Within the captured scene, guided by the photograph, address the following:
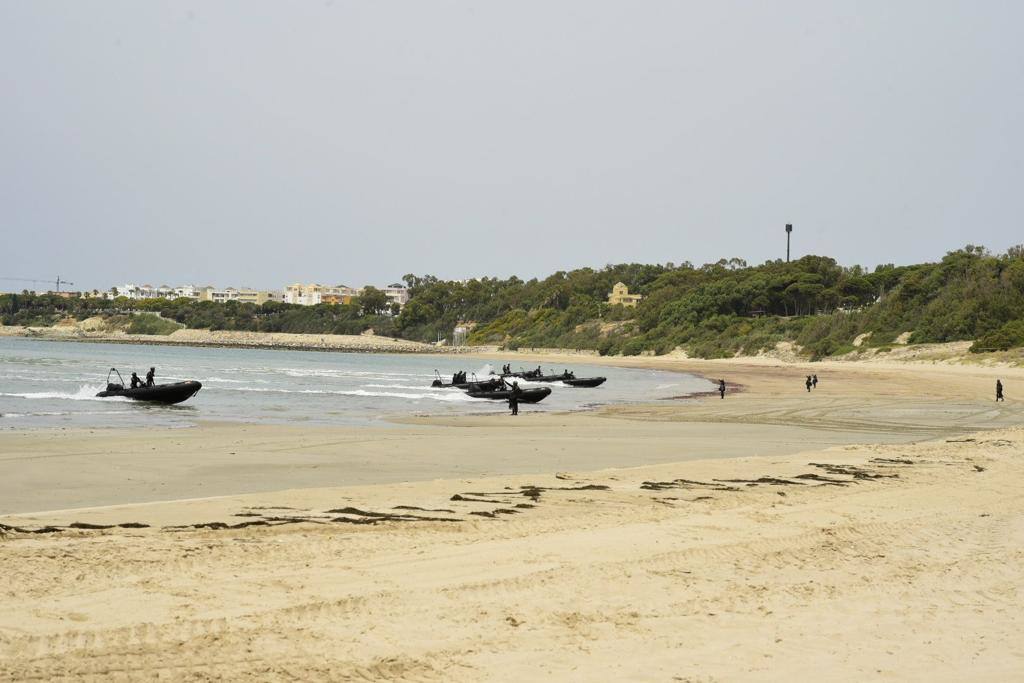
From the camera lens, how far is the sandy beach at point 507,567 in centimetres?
541

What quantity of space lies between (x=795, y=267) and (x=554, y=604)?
111750mm

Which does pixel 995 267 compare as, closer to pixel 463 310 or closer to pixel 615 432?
pixel 615 432

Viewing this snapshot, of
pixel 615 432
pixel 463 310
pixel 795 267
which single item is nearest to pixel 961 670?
pixel 615 432

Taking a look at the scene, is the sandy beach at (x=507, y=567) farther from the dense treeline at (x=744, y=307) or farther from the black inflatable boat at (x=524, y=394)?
the dense treeline at (x=744, y=307)

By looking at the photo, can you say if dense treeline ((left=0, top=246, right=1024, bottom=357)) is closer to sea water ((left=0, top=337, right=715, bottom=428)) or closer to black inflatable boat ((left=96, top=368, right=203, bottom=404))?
sea water ((left=0, top=337, right=715, bottom=428))

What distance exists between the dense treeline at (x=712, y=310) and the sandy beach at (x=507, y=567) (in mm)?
54138

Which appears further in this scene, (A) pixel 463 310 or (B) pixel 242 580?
(A) pixel 463 310

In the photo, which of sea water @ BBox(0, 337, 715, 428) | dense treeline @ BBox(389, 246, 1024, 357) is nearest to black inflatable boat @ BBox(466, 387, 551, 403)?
sea water @ BBox(0, 337, 715, 428)

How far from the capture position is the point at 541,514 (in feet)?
32.0

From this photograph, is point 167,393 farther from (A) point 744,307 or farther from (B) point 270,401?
(A) point 744,307

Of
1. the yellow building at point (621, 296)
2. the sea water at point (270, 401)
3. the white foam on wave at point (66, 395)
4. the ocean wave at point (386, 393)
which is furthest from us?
the yellow building at point (621, 296)

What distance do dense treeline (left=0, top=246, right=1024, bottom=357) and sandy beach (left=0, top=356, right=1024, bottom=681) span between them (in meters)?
54.1

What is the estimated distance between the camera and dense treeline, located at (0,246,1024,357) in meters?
71.9

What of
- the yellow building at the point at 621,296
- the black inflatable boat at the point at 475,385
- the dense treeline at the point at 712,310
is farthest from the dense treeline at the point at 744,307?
the black inflatable boat at the point at 475,385
